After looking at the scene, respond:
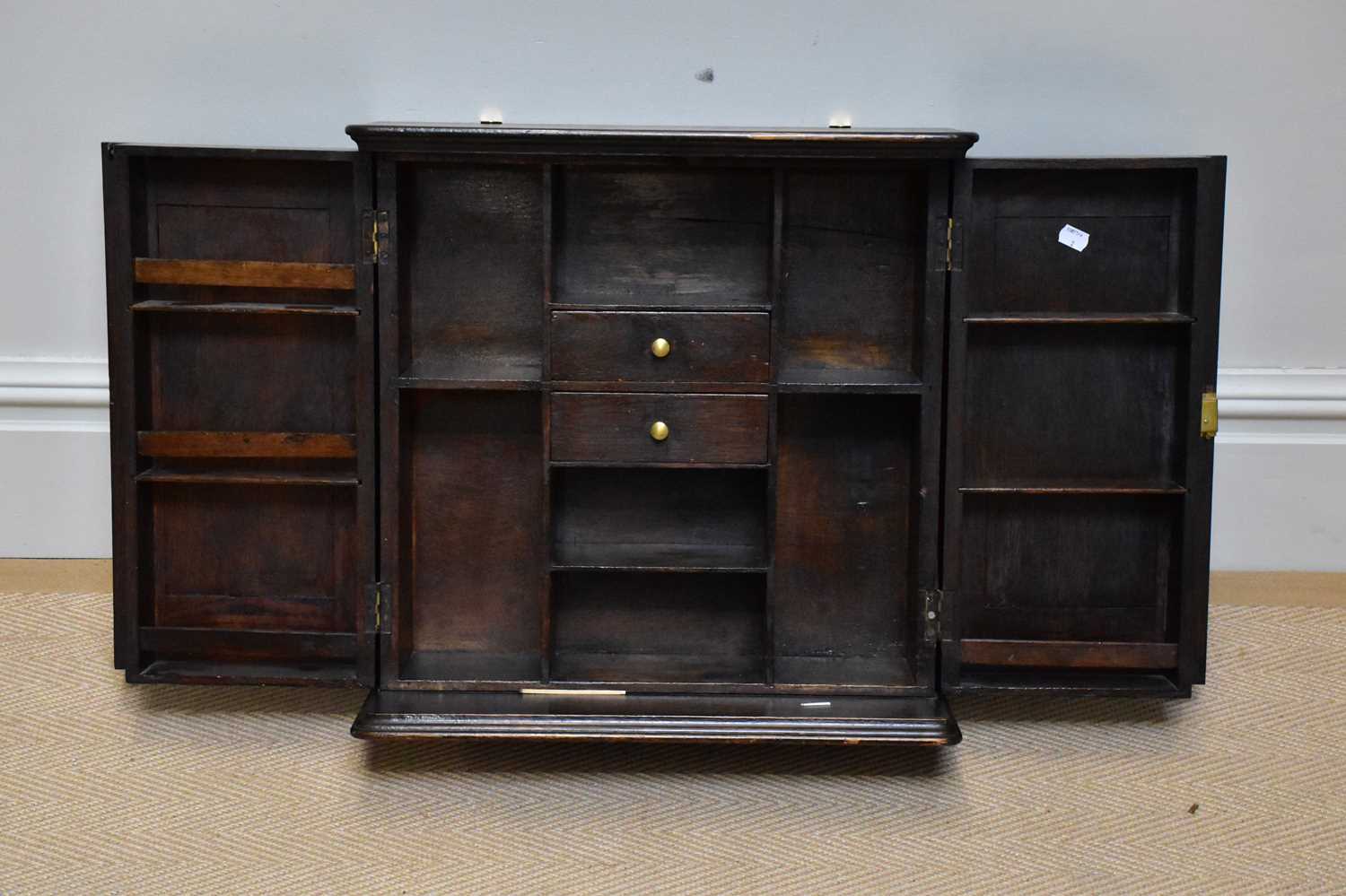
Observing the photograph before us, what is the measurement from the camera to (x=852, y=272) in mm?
1702

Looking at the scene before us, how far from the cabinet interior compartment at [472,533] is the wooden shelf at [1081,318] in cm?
60

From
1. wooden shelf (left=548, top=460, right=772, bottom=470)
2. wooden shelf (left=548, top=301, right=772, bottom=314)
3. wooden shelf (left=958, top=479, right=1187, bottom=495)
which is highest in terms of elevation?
wooden shelf (left=548, top=301, right=772, bottom=314)

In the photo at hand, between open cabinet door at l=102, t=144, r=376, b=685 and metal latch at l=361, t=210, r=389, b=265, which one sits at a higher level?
metal latch at l=361, t=210, r=389, b=265

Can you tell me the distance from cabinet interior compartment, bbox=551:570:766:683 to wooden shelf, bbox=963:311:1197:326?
1.53 ft

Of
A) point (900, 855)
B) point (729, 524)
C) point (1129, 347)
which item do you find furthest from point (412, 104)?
point (900, 855)

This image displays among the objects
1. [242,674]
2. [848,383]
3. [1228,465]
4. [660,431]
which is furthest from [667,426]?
[1228,465]

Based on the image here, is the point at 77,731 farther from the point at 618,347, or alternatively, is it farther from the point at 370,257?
the point at 618,347

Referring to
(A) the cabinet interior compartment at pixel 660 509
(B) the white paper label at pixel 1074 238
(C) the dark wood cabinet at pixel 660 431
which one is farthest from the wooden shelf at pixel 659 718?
(B) the white paper label at pixel 1074 238

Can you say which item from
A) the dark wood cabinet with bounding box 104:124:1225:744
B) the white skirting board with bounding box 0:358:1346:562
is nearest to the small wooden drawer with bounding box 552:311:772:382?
the dark wood cabinet with bounding box 104:124:1225:744

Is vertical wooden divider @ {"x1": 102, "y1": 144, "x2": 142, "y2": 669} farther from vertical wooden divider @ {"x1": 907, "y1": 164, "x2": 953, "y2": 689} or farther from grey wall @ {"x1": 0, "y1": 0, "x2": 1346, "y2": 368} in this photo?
vertical wooden divider @ {"x1": 907, "y1": 164, "x2": 953, "y2": 689}

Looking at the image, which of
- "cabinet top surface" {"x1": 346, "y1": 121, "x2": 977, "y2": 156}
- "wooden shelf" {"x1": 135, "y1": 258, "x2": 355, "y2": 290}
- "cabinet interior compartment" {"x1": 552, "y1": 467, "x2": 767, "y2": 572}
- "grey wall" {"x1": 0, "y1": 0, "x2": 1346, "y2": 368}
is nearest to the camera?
"cabinet top surface" {"x1": 346, "y1": 121, "x2": 977, "y2": 156}

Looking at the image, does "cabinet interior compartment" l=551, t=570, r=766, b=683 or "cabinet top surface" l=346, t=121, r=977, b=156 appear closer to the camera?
"cabinet top surface" l=346, t=121, r=977, b=156

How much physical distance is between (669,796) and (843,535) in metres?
0.43

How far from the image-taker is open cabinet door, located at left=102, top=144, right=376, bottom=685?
64.7 inches
